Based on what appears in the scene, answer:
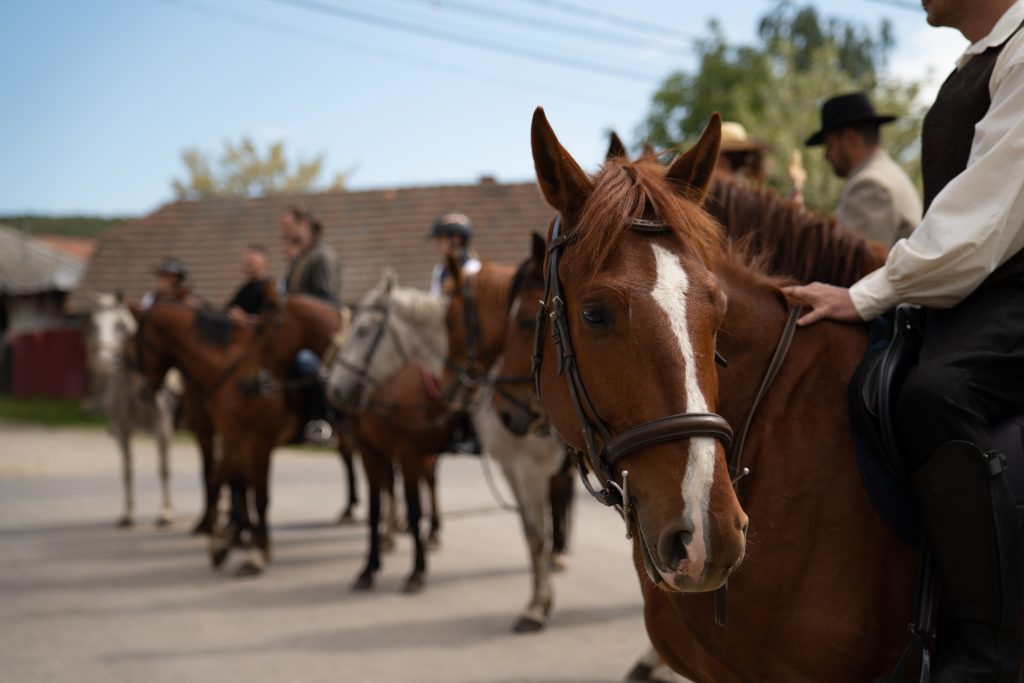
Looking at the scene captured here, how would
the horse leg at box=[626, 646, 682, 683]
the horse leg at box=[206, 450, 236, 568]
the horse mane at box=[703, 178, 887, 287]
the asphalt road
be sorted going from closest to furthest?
the horse mane at box=[703, 178, 887, 287] → the horse leg at box=[626, 646, 682, 683] → the asphalt road → the horse leg at box=[206, 450, 236, 568]

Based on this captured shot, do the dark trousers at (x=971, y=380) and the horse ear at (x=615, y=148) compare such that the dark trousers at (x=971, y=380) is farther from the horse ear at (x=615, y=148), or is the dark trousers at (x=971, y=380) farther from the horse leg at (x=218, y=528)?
the horse leg at (x=218, y=528)

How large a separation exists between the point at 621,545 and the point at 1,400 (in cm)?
2799

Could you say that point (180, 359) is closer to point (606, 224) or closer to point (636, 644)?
point (636, 644)

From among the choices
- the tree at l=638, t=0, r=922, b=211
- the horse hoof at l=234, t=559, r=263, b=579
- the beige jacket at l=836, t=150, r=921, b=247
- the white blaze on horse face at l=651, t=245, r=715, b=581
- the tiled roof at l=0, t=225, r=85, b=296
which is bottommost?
the horse hoof at l=234, t=559, r=263, b=579

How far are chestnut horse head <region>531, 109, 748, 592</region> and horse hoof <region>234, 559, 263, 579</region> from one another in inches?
251

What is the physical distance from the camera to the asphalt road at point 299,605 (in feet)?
18.1

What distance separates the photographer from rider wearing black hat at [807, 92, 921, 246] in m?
4.23

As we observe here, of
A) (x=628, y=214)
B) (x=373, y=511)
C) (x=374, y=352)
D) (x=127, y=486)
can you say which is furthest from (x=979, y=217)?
(x=127, y=486)

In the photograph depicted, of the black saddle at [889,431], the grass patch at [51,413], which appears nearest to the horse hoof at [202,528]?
the black saddle at [889,431]

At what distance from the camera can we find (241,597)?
7.30m

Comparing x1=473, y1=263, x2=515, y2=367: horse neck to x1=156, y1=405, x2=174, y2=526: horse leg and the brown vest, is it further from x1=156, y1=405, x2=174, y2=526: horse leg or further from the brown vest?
x1=156, y1=405, x2=174, y2=526: horse leg

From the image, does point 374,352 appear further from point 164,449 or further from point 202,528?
point 164,449

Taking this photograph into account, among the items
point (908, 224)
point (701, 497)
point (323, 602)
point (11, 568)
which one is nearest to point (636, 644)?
point (323, 602)

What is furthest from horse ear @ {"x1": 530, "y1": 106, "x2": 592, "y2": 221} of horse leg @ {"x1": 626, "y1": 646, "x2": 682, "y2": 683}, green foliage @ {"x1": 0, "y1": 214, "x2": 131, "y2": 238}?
green foliage @ {"x1": 0, "y1": 214, "x2": 131, "y2": 238}
